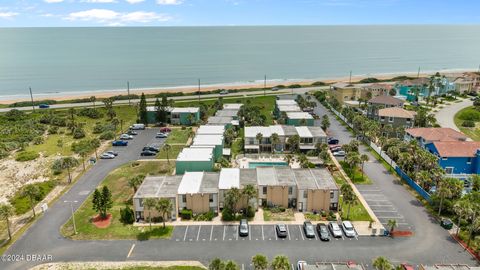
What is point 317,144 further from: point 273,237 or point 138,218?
point 138,218

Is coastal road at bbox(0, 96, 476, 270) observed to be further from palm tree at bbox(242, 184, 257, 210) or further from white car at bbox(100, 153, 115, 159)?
white car at bbox(100, 153, 115, 159)

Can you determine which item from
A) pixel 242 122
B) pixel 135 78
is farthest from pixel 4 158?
pixel 135 78

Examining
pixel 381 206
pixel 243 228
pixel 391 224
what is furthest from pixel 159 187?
pixel 381 206

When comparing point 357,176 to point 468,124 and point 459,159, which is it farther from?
point 468,124

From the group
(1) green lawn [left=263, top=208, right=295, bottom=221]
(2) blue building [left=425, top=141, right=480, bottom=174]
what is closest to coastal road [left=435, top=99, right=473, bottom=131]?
(2) blue building [left=425, top=141, right=480, bottom=174]

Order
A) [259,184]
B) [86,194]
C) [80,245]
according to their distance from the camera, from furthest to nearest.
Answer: [86,194] → [259,184] → [80,245]

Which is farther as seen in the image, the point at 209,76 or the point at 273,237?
the point at 209,76

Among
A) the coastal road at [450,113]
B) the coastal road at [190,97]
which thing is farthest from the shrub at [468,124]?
the coastal road at [190,97]
